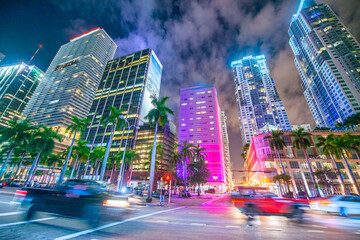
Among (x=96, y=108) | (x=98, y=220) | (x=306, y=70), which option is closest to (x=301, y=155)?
(x=98, y=220)

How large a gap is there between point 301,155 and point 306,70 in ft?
422

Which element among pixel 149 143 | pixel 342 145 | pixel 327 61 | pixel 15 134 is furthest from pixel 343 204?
pixel 327 61

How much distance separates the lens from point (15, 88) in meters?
167

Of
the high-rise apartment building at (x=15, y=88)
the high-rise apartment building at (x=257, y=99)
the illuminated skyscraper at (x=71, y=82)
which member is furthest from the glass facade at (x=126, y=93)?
the high-rise apartment building at (x=15, y=88)

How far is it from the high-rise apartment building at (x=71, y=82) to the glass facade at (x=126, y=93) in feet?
88.2

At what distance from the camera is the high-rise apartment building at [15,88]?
494 ft

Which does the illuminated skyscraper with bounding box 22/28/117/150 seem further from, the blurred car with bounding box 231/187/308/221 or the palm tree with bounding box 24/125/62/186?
the blurred car with bounding box 231/187/308/221

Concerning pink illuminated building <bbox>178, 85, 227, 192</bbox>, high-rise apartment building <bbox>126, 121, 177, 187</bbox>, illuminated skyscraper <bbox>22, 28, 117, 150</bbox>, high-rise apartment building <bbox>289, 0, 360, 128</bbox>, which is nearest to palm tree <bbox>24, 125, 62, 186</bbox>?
high-rise apartment building <bbox>126, 121, 177, 187</bbox>

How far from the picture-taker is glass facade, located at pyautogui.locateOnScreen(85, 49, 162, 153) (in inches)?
3986

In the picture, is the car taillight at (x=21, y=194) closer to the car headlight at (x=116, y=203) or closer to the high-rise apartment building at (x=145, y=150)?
the car headlight at (x=116, y=203)

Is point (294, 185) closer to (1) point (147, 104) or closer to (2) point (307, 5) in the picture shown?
(1) point (147, 104)

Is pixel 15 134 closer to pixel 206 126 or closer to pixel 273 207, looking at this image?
pixel 273 207

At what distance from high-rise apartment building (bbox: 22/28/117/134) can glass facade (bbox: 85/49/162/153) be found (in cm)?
2689

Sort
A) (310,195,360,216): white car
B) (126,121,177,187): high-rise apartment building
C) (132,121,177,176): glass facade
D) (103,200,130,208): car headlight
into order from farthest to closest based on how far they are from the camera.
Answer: (132,121,177,176): glass facade
(126,121,177,187): high-rise apartment building
(310,195,360,216): white car
(103,200,130,208): car headlight
